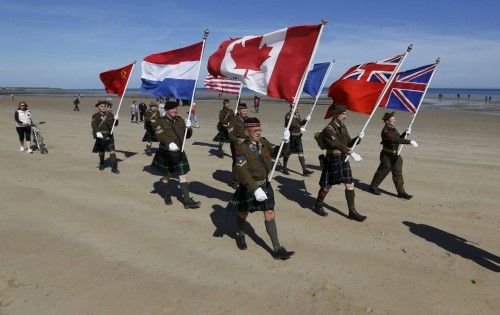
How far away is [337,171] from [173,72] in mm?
4686

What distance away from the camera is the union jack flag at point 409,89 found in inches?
369

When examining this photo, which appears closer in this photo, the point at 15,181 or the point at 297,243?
the point at 297,243

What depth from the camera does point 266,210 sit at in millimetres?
5816

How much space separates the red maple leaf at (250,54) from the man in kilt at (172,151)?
5.53ft

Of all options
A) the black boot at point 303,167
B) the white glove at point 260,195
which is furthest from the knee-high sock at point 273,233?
the black boot at point 303,167

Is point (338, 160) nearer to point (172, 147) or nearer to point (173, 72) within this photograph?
point (172, 147)

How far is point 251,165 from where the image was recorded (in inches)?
227

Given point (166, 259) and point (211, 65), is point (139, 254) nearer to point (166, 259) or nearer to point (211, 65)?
point (166, 259)

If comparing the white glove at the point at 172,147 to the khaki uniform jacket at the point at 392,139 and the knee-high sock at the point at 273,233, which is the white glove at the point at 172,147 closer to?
the knee-high sock at the point at 273,233

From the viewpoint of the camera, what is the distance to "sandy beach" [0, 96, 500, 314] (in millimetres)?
4809

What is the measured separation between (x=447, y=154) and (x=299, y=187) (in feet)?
25.9

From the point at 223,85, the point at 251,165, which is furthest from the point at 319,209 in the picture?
the point at 223,85

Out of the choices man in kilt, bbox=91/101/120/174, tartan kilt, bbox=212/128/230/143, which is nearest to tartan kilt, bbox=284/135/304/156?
tartan kilt, bbox=212/128/230/143

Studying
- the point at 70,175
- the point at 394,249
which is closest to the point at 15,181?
the point at 70,175
